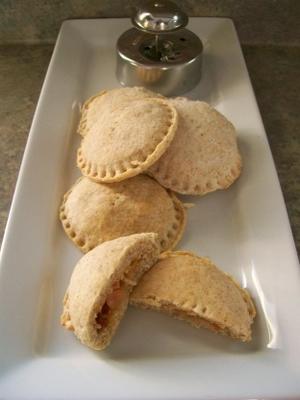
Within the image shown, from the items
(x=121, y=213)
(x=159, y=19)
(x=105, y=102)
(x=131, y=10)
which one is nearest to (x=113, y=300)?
(x=121, y=213)

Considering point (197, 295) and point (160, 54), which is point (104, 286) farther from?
point (160, 54)

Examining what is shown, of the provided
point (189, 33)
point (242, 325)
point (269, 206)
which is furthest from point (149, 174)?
point (189, 33)

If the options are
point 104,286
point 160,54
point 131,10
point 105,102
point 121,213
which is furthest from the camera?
point 131,10

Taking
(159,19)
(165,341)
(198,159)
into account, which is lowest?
(165,341)

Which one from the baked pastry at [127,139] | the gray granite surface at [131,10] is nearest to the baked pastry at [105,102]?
the baked pastry at [127,139]

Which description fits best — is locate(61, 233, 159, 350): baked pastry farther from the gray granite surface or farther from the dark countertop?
the gray granite surface

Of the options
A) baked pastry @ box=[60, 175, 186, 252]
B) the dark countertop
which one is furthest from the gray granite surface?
baked pastry @ box=[60, 175, 186, 252]

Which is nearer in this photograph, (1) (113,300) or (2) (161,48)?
(1) (113,300)

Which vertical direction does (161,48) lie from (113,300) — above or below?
above
